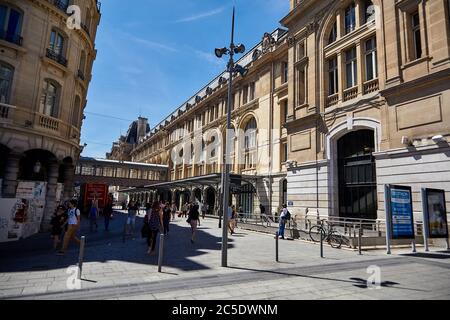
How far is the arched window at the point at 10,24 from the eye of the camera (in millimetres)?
15266

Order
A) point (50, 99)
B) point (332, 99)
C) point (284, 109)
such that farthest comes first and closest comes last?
point (284, 109) < point (332, 99) < point (50, 99)

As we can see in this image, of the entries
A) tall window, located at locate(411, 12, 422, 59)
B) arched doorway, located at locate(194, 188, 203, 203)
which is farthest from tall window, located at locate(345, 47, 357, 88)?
arched doorway, located at locate(194, 188, 203, 203)

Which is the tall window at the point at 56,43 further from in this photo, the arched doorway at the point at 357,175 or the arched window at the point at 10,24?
the arched doorway at the point at 357,175

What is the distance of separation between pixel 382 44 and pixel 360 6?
400 centimetres

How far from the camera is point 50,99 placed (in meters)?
17.4

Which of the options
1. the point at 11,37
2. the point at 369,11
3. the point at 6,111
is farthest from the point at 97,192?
the point at 369,11

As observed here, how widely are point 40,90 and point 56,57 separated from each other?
2381mm

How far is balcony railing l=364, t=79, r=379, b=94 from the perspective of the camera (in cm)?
1698

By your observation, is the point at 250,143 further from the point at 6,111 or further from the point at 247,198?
the point at 6,111

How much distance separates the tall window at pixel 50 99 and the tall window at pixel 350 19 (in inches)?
728

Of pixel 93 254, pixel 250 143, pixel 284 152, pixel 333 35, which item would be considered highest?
pixel 333 35

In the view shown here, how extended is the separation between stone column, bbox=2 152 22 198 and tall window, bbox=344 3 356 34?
2066cm
